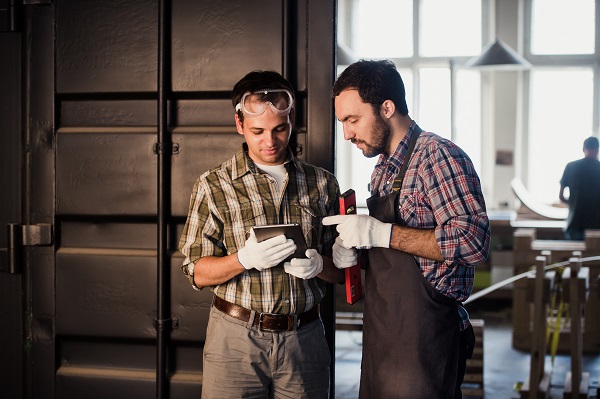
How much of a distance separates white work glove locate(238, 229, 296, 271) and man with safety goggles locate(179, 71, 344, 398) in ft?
0.04

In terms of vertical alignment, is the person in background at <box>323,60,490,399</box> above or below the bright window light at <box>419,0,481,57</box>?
below

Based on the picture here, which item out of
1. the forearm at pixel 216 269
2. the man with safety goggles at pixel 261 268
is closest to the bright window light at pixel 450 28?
the man with safety goggles at pixel 261 268

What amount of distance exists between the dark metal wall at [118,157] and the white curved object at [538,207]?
663 cm

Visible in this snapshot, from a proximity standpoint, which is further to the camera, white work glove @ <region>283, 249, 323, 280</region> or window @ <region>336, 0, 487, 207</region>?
window @ <region>336, 0, 487, 207</region>

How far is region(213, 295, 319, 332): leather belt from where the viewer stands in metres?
2.61

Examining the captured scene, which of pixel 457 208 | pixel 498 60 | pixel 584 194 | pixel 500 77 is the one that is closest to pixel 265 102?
pixel 457 208

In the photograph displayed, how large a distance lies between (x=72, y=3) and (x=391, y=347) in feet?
5.93

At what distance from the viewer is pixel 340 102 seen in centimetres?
264

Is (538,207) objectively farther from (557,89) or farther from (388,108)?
(388,108)

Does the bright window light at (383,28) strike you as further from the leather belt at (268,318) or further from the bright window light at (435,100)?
the leather belt at (268,318)

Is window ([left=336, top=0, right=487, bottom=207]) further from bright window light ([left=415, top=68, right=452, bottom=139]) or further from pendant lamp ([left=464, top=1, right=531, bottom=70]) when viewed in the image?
pendant lamp ([left=464, top=1, right=531, bottom=70])

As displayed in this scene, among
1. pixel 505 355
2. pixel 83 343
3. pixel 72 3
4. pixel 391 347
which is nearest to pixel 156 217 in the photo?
pixel 83 343

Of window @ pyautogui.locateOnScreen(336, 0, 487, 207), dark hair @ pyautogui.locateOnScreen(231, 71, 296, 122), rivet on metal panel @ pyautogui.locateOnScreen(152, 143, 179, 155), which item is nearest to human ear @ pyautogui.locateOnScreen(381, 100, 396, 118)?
dark hair @ pyautogui.locateOnScreen(231, 71, 296, 122)

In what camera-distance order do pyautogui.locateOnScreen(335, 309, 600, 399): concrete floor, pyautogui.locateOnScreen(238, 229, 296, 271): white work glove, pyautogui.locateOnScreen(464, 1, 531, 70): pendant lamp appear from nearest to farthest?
pyautogui.locateOnScreen(238, 229, 296, 271): white work glove → pyautogui.locateOnScreen(335, 309, 600, 399): concrete floor → pyautogui.locateOnScreen(464, 1, 531, 70): pendant lamp
